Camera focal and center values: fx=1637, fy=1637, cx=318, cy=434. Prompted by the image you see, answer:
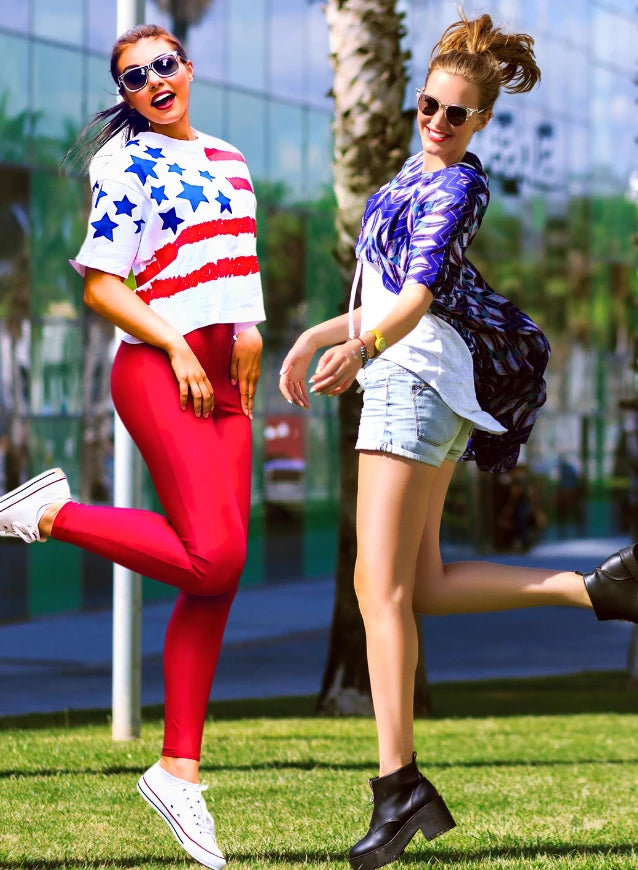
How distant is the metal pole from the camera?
303 inches

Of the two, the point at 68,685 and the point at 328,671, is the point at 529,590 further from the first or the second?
the point at 68,685

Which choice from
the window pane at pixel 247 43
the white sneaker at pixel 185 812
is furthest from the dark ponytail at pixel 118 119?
the window pane at pixel 247 43

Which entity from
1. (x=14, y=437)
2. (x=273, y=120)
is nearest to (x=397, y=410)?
(x=14, y=437)

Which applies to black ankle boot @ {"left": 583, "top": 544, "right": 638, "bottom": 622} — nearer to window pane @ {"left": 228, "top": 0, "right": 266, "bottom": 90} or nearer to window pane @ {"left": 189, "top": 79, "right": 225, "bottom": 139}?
window pane @ {"left": 189, "top": 79, "right": 225, "bottom": 139}

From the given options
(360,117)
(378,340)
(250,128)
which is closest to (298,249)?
(250,128)

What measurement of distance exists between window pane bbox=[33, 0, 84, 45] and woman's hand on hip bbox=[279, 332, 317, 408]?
46.5 ft

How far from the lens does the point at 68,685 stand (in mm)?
12094

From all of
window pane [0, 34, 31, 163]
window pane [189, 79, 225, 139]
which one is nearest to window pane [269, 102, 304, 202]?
window pane [189, 79, 225, 139]

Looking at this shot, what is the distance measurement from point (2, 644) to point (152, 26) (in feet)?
37.6

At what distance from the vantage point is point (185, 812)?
4293 millimetres

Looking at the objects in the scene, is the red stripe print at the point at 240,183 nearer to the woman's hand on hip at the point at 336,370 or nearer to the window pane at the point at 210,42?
the woman's hand on hip at the point at 336,370

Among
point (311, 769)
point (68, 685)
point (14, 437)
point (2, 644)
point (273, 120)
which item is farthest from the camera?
point (273, 120)

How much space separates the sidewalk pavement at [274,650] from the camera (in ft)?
39.4

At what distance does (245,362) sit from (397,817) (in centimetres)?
129
